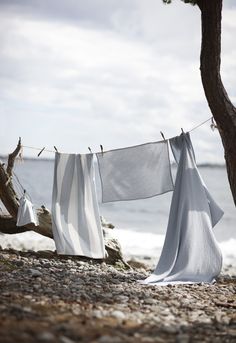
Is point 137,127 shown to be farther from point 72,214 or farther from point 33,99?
point 72,214

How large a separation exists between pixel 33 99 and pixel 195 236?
2518cm

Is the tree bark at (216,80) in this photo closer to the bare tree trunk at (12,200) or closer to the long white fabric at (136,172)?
the long white fabric at (136,172)

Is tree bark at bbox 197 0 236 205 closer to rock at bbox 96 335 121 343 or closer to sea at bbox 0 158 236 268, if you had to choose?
sea at bbox 0 158 236 268

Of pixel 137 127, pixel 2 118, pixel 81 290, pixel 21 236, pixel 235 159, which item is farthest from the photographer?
pixel 137 127

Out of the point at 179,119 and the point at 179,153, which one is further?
the point at 179,119

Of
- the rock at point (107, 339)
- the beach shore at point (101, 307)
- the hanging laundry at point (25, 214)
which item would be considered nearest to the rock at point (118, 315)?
the beach shore at point (101, 307)

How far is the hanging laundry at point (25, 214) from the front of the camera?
26.1ft

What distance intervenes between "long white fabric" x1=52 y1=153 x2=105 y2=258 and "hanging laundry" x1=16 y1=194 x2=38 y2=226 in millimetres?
330

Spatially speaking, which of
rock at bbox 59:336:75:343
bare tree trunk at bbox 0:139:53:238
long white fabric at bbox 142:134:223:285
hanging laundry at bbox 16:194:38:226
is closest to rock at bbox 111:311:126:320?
rock at bbox 59:336:75:343

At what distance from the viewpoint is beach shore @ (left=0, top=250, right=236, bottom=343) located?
4.05m

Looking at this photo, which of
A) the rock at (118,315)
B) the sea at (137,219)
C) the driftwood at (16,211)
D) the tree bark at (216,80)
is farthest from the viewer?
the sea at (137,219)

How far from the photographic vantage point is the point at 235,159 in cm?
696

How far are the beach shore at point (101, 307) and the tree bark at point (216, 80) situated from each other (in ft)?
4.80

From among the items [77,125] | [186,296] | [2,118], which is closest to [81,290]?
[186,296]
